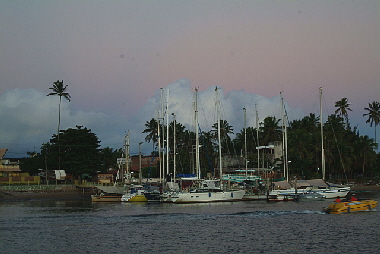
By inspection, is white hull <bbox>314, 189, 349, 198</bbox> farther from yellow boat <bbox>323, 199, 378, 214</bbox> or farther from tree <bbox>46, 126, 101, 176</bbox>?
tree <bbox>46, 126, 101, 176</bbox>

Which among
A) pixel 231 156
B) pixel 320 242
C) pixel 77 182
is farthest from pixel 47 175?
pixel 320 242

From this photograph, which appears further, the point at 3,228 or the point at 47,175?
the point at 47,175

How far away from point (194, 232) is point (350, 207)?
23.7 meters

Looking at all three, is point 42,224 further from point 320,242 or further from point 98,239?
point 320,242

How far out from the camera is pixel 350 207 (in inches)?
2473

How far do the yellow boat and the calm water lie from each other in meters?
1.36

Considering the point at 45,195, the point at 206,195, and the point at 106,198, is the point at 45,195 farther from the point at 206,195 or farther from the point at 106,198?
the point at 206,195

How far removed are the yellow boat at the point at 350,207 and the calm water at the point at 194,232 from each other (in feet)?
4.45

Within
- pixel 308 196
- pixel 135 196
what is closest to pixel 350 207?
pixel 308 196

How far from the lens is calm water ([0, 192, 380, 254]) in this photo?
131ft

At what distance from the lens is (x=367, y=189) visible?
131750 millimetres

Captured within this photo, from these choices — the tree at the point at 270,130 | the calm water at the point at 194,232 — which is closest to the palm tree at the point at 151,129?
the tree at the point at 270,130

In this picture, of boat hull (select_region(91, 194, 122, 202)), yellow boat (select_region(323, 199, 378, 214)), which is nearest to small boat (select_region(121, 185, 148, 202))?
boat hull (select_region(91, 194, 122, 202))

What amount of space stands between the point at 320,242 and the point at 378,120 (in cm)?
13302
